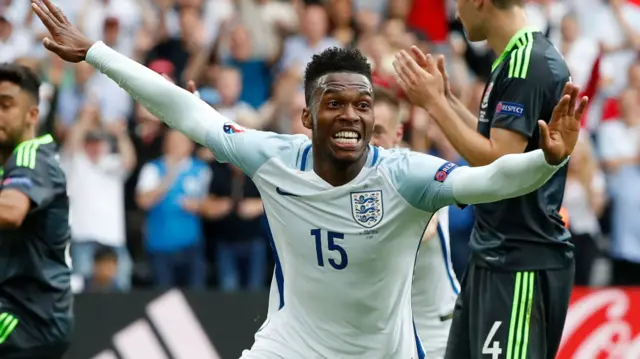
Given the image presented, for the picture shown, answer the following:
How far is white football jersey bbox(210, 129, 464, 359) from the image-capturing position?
6070 mm

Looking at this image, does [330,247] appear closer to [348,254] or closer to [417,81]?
[348,254]

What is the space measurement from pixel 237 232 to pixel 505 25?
20.7 ft

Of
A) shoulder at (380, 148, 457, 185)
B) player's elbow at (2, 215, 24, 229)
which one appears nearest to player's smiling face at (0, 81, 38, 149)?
player's elbow at (2, 215, 24, 229)

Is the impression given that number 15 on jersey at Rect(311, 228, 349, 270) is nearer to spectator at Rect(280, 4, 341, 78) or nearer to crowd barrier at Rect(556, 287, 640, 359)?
crowd barrier at Rect(556, 287, 640, 359)

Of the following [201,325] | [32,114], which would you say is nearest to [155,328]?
[201,325]

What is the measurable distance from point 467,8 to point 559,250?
1398 mm

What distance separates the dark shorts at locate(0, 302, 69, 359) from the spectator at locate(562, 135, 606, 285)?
21.9ft

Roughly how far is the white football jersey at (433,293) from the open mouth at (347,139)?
78.0 inches

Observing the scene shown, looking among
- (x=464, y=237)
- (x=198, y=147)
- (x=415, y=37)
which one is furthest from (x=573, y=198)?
(x=198, y=147)

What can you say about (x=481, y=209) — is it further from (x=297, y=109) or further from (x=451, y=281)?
(x=297, y=109)

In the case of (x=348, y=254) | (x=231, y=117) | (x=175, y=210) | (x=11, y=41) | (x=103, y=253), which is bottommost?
(x=103, y=253)

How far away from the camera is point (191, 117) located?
641 cm

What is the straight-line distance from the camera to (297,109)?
13.2 meters

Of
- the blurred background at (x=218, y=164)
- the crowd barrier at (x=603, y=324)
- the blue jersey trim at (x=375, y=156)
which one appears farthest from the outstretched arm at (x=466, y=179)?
the crowd barrier at (x=603, y=324)
